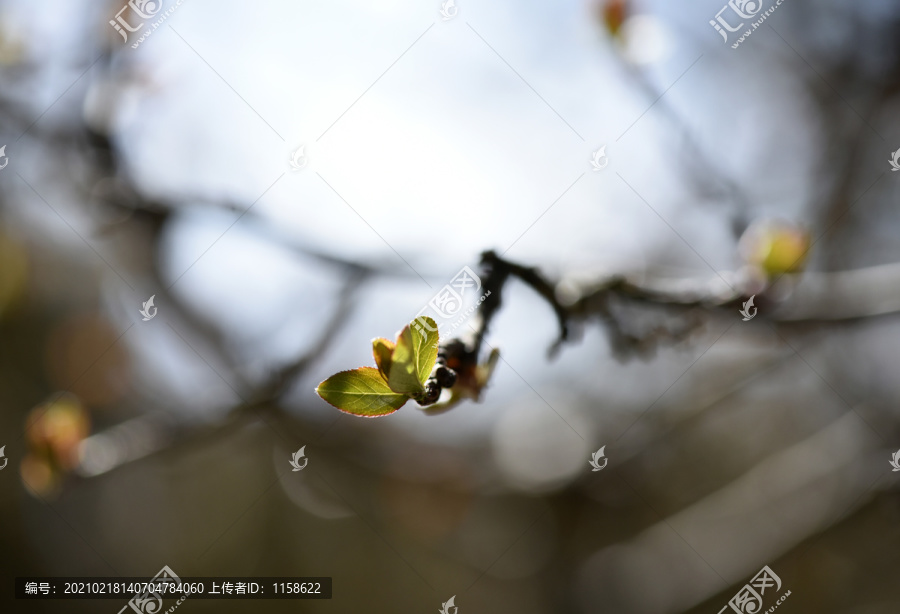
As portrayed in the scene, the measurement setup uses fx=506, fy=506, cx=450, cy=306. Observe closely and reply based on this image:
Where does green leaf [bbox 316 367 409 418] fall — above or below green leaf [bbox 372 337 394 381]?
below

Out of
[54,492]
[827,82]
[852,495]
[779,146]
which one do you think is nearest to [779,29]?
[827,82]

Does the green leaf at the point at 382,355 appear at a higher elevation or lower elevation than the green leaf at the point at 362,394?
higher

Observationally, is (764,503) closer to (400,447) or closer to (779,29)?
(400,447)

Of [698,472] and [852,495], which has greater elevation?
[698,472]
